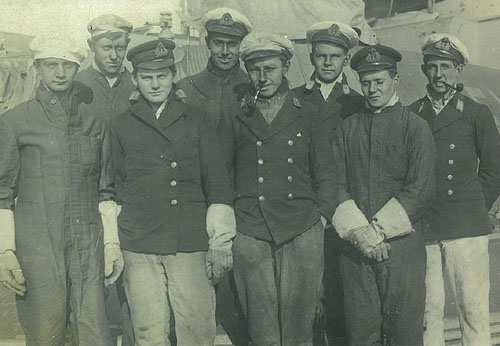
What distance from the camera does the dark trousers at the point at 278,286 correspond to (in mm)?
3049

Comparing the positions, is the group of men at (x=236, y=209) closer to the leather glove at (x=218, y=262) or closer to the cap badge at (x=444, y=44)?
the leather glove at (x=218, y=262)

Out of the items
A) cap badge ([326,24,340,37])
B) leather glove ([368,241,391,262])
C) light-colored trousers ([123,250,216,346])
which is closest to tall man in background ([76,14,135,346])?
light-colored trousers ([123,250,216,346])

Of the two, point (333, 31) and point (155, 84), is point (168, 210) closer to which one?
point (155, 84)

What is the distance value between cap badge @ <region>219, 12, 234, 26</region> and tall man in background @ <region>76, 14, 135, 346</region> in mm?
642

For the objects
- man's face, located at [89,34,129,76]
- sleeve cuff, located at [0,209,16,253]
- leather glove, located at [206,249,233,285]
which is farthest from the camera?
man's face, located at [89,34,129,76]

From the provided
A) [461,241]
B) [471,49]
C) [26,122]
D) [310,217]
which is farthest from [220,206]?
[471,49]

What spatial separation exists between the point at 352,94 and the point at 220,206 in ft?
3.82

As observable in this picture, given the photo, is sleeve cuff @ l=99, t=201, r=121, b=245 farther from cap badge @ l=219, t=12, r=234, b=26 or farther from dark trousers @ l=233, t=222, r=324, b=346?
cap badge @ l=219, t=12, r=234, b=26

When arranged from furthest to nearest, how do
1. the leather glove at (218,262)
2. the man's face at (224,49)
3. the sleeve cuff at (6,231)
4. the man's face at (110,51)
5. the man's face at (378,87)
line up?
the man's face at (110,51)
the man's face at (224,49)
the man's face at (378,87)
the sleeve cuff at (6,231)
the leather glove at (218,262)

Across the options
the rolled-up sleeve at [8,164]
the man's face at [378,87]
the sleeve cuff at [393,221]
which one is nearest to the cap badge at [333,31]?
the man's face at [378,87]

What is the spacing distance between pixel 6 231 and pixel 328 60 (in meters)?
2.20

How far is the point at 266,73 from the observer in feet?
10.2

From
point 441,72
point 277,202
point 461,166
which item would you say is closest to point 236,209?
point 277,202

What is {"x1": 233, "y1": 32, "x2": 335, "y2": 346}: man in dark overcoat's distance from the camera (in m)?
3.05
